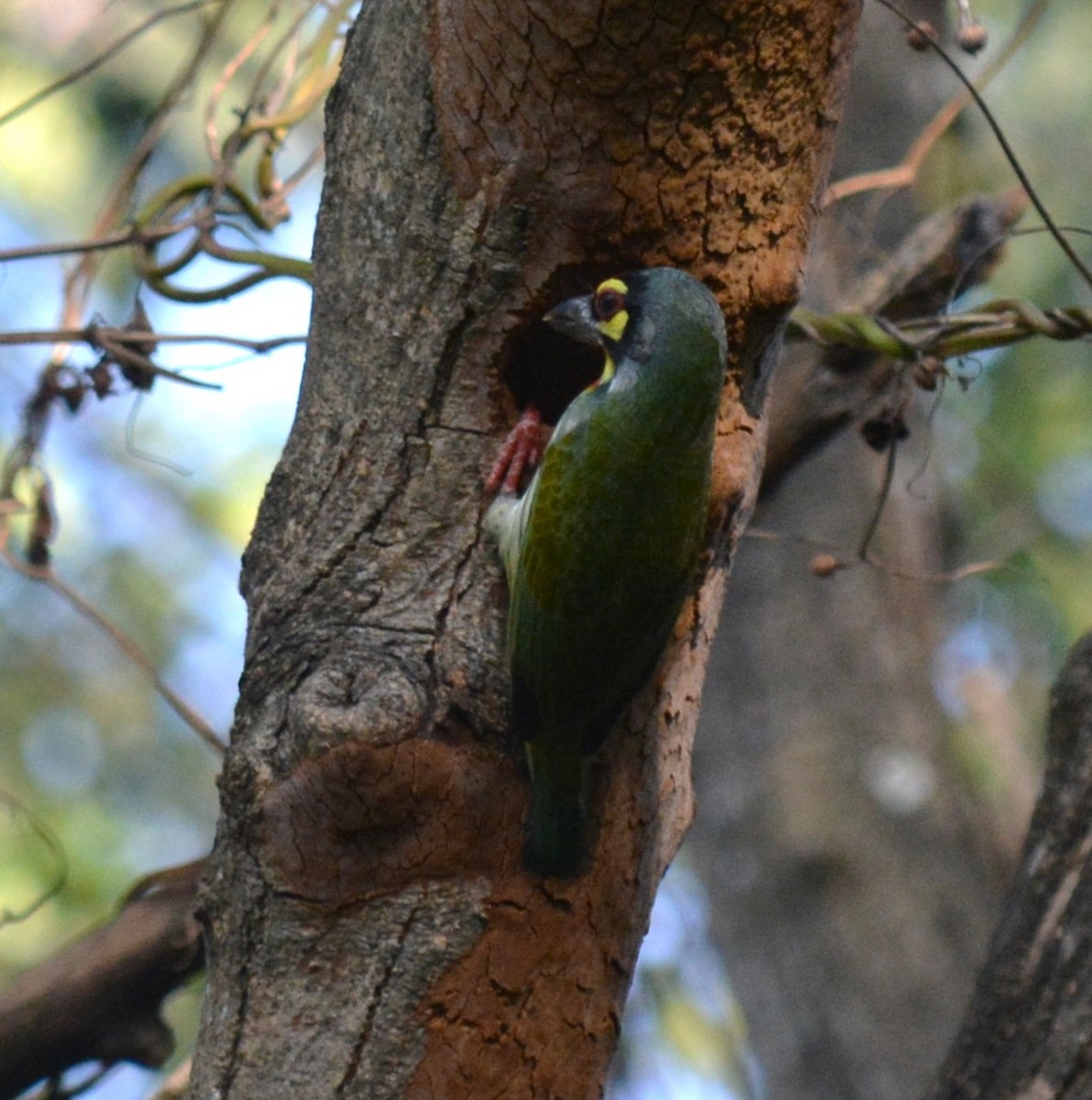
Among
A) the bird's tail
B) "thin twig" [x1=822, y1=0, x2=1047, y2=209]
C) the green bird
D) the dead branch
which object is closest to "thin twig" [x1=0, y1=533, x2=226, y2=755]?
the dead branch

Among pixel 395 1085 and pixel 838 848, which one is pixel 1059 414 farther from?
pixel 395 1085

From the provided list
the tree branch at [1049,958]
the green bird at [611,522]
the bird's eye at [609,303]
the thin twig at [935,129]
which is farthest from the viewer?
the thin twig at [935,129]

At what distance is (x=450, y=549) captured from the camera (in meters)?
2.39

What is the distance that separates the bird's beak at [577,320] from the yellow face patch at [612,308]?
13 mm

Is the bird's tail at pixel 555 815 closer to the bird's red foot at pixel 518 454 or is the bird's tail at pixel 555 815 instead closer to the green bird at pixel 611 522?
the green bird at pixel 611 522

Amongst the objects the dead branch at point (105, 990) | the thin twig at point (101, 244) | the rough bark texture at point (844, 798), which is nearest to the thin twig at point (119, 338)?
the thin twig at point (101, 244)

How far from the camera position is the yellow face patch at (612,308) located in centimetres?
247

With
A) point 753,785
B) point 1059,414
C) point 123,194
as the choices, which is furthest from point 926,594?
point 123,194

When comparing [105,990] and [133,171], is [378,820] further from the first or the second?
[133,171]

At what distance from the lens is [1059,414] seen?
858 centimetres

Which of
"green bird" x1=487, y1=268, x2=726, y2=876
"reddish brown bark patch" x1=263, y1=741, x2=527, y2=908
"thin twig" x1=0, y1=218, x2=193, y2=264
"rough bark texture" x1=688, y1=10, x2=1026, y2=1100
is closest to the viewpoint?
"reddish brown bark patch" x1=263, y1=741, x2=527, y2=908

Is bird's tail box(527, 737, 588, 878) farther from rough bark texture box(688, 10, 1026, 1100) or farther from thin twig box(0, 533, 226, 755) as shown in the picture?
rough bark texture box(688, 10, 1026, 1100)

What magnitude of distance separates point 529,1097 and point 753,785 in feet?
12.1

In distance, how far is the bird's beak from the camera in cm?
248
